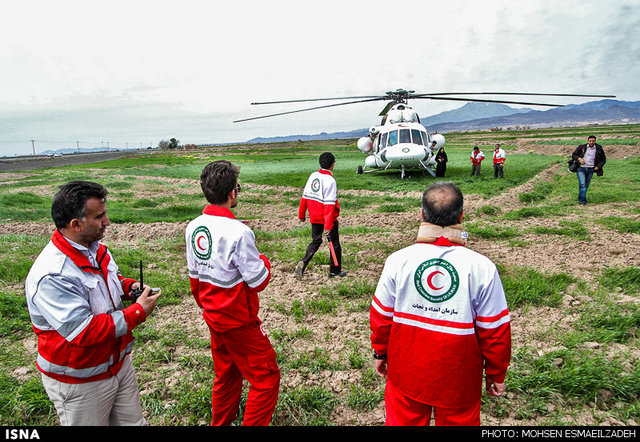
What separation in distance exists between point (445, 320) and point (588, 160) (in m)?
11.5

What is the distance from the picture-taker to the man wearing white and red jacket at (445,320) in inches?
75.3

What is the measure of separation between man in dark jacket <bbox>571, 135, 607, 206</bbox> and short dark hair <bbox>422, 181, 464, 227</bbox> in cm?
1078

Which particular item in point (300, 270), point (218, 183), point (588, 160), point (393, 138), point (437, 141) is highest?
point (393, 138)

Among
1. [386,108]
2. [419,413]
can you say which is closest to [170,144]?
[386,108]

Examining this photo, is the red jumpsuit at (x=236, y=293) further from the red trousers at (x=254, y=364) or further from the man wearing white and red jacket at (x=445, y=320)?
the man wearing white and red jacket at (x=445, y=320)

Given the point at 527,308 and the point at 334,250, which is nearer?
Answer: the point at 527,308

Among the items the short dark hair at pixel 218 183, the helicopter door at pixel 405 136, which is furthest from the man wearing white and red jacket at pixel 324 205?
the helicopter door at pixel 405 136

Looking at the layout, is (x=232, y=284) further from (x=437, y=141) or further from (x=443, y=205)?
(x=437, y=141)

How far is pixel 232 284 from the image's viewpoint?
2488mm
